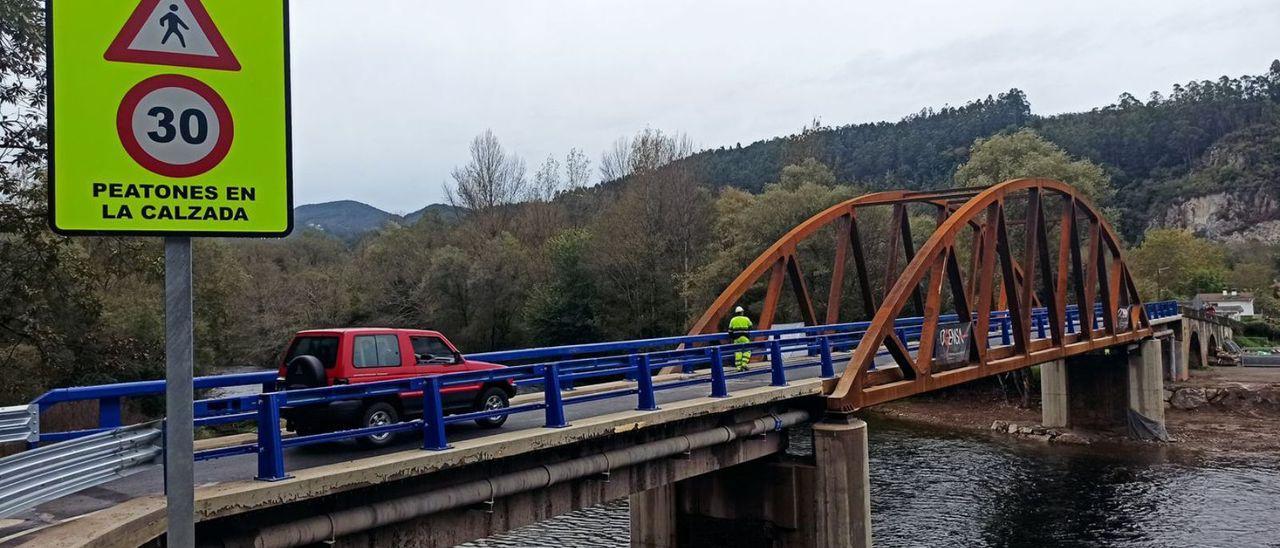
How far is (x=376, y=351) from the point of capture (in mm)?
11938

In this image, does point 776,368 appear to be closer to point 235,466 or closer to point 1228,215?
point 235,466

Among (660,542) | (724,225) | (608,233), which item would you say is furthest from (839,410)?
(608,233)

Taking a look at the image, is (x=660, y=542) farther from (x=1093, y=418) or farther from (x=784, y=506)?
(x=1093, y=418)

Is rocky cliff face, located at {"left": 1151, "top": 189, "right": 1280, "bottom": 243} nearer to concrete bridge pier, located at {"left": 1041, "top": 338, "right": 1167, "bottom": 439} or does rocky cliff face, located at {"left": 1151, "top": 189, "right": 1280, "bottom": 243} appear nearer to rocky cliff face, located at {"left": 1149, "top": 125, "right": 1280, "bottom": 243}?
rocky cliff face, located at {"left": 1149, "top": 125, "right": 1280, "bottom": 243}

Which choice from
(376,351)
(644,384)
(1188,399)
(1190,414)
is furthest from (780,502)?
(1188,399)

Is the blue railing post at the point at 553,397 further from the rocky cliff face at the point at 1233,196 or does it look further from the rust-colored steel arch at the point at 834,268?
the rocky cliff face at the point at 1233,196

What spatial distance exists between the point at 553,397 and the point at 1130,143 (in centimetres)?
19226

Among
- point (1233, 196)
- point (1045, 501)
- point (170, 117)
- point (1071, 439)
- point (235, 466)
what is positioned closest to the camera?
point (170, 117)

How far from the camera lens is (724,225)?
5603 centimetres

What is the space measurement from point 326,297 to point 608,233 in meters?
21.4

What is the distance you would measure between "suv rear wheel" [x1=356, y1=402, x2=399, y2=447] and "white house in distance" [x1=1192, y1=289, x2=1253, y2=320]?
78801mm

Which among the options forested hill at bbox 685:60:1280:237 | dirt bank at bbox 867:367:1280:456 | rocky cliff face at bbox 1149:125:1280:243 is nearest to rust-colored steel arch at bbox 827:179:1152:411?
dirt bank at bbox 867:367:1280:456

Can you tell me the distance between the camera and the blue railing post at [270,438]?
8.34 m

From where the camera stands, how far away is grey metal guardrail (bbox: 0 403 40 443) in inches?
255
